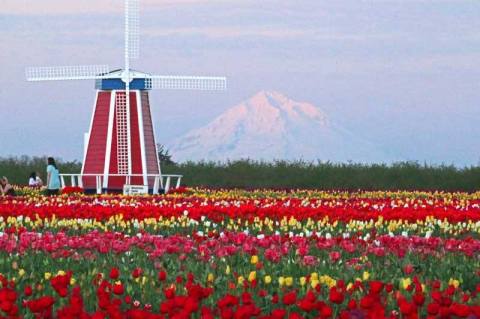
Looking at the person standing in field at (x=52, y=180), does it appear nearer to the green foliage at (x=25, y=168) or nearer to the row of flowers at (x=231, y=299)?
the green foliage at (x=25, y=168)


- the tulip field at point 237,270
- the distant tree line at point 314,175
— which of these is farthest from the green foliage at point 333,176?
the tulip field at point 237,270

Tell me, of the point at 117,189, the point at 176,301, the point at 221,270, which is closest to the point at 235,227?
the point at 221,270

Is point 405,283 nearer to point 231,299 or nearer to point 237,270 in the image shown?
point 237,270

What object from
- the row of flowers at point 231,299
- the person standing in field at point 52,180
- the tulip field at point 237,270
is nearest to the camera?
the row of flowers at point 231,299

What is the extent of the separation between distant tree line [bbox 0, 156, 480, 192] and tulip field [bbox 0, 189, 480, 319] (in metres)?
22.1

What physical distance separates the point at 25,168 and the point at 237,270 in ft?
103

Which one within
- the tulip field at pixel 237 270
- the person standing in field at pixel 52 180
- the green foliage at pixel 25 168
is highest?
the tulip field at pixel 237 270

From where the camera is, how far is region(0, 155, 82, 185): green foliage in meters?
39.4

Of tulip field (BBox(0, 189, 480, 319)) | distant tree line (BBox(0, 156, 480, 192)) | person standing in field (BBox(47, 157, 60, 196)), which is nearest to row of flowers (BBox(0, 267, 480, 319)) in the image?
tulip field (BBox(0, 189, 480, 319))

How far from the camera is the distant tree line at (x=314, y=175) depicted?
37.8 meters

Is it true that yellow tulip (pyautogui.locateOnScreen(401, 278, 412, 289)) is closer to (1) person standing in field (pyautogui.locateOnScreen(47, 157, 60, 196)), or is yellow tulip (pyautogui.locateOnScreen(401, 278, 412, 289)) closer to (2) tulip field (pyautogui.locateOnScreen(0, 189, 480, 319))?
(2) tulip field (pyautogui.locateOnScreen(0, 189, 480, 319))

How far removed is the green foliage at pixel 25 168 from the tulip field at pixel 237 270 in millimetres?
23874

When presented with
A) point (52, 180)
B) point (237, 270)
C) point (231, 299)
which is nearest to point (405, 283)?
point (237, 270)

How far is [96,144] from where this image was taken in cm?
3300
